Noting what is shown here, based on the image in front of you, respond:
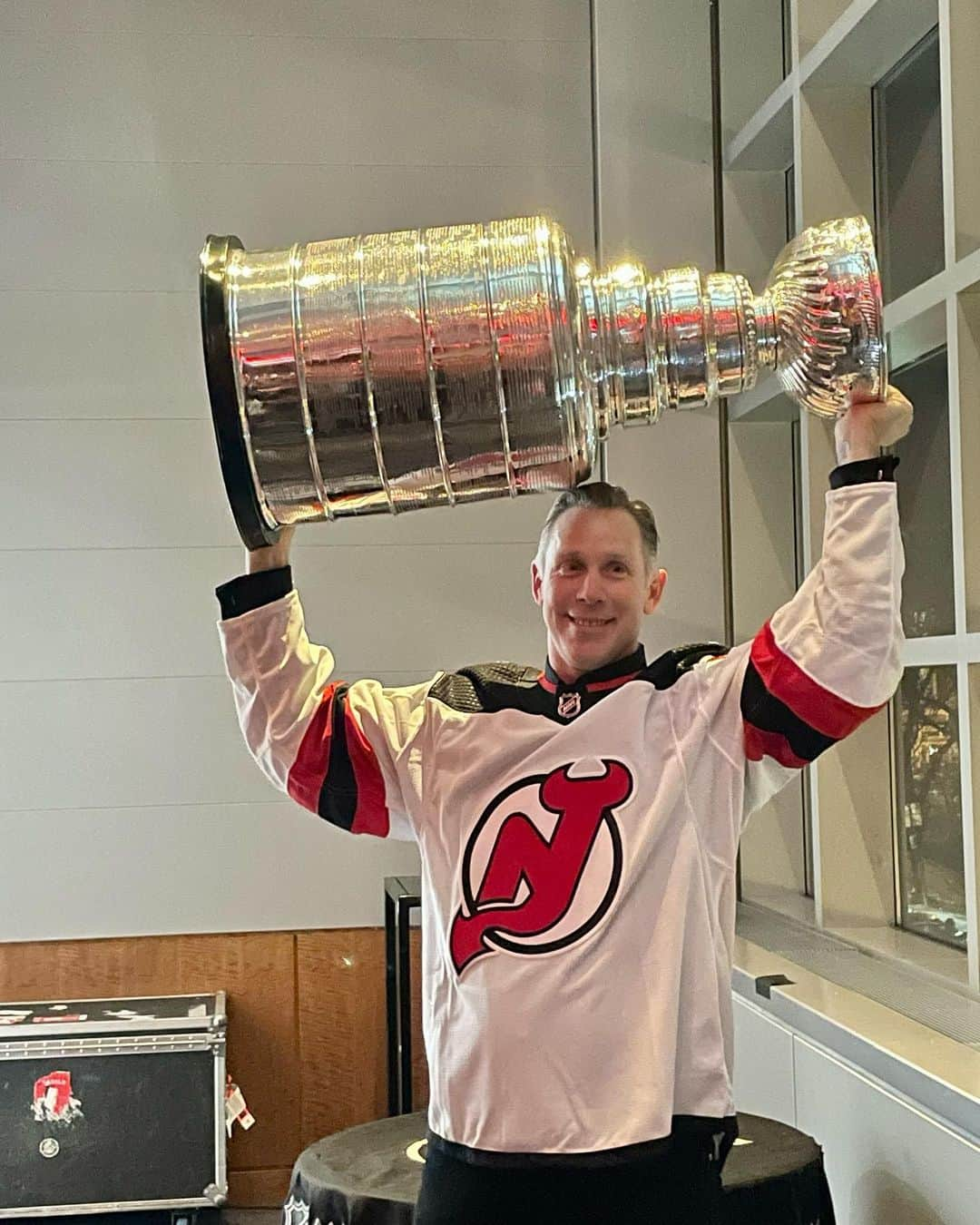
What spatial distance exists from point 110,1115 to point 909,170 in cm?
242

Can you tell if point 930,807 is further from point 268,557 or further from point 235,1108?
point 235,1108

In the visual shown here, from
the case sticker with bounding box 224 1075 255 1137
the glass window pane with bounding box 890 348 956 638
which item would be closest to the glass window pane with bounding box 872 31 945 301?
the glass window pane with bounding box 890 348 956 638

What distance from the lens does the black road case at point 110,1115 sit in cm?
304


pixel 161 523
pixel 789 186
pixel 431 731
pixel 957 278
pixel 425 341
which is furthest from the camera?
pixel 161 523

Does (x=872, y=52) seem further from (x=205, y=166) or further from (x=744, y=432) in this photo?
(x=205, y=166)

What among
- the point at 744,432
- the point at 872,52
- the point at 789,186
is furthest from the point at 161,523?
the point at 872,52

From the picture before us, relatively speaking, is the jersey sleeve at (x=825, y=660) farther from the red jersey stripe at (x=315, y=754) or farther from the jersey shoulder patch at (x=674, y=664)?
the red jersey stripe at (x=315, y=754)

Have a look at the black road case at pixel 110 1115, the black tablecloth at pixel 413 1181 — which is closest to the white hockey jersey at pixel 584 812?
the black tablecloth at pixel 413 1181

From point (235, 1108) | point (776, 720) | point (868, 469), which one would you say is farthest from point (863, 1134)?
point (235, 1108)

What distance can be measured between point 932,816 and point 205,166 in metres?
2.32

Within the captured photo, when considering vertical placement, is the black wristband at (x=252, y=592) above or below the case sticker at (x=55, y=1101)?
above

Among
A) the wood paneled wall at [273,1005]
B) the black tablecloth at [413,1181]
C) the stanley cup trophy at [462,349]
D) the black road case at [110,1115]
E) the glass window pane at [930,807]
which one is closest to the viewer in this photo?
the stanley cup trophy at [462,349]

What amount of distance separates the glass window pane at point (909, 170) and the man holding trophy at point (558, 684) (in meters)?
1.18

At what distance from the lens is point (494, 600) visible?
12.0ft
